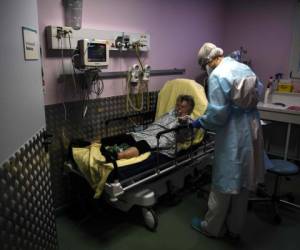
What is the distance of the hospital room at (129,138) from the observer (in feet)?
4.44

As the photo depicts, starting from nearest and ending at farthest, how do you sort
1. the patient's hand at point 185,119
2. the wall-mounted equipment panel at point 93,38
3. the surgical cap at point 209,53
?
1. the surgical cap at point 209,53
2. the wall-mounted equipment panel at point 93,38
3. the patient's hand at point 185,119

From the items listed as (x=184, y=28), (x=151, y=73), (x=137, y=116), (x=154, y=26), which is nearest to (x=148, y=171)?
(x=137, y=116)

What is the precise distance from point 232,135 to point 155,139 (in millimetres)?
834

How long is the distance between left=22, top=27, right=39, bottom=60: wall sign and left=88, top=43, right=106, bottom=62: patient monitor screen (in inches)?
29.2

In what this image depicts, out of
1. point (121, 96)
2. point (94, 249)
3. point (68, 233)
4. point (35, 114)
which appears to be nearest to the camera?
point (35, 114)

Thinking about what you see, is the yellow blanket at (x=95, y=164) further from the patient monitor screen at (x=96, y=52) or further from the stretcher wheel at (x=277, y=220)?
the stretcher wheel at (x=277, y=220)

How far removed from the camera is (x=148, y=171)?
220 cm

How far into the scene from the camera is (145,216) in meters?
2.35

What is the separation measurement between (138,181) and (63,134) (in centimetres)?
81

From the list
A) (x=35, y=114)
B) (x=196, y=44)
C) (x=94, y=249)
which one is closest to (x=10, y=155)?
(x=35, y=114)

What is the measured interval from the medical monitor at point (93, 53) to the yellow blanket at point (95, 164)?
2.25 feet

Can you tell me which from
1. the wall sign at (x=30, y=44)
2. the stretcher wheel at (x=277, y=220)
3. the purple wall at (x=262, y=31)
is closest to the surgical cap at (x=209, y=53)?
the wall sign at (x=30, y=44)

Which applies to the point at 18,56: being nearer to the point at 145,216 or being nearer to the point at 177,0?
the point at 145,216

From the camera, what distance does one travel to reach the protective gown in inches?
75.2
